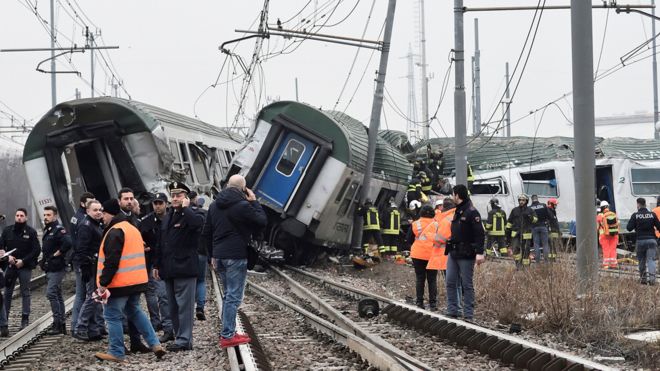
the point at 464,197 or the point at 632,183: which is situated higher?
the point at 632,183

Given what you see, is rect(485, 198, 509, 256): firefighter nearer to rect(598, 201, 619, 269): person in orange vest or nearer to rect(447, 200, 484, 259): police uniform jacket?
rect(598, 201, 619, 269): person in orange vest

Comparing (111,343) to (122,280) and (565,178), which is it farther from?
(565,178)

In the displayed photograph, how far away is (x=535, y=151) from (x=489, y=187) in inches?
86.2

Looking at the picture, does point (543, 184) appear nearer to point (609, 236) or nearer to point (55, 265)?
point (609, 236)

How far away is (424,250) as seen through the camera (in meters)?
12.5

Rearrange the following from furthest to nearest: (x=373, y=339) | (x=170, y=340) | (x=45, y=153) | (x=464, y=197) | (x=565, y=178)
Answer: (x=565, y=178), (x=45, y=153), (x=464, y=197), (x=170, y=340), (x=373, y=339)

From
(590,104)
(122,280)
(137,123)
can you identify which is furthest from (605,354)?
(137,123)

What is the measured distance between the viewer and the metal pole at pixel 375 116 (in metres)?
20.3

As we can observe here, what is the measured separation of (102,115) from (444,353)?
10192 millimetres

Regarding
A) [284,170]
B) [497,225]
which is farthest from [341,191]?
[497,225]

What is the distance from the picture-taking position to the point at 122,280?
28.0ft

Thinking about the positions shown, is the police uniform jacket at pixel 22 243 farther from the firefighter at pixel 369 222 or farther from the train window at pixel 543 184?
the train window at pixel 543 184

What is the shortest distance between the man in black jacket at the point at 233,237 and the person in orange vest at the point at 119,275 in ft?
2.46

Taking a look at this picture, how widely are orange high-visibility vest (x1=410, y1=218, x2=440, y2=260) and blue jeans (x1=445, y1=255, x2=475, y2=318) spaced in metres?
0.90
